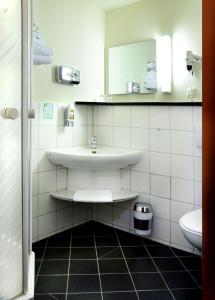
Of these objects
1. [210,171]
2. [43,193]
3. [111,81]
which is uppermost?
[111,81]

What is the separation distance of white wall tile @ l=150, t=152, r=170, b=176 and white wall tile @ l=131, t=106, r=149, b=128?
0.27 metres

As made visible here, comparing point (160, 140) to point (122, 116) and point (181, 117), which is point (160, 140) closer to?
point (181, 117)

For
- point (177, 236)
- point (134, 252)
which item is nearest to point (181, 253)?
point (177, 236)

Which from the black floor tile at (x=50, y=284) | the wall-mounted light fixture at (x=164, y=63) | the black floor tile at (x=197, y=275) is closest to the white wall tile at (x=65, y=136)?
the wall-mounted light fixture at (x=164, y=63)

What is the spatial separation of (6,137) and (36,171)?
1.10 m

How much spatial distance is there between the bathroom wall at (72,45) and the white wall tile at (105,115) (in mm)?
222

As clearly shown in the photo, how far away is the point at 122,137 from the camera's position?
8.20 ft

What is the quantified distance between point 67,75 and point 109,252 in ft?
5.17

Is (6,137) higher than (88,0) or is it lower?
lower

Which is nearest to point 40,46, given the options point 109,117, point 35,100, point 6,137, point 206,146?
point 35,100

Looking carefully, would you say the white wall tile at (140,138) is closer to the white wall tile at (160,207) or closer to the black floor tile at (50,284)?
the white wall tile at (160,207)

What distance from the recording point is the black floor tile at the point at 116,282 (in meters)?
1.62

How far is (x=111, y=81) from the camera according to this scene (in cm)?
291

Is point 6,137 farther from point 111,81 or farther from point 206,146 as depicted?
point 111,81
